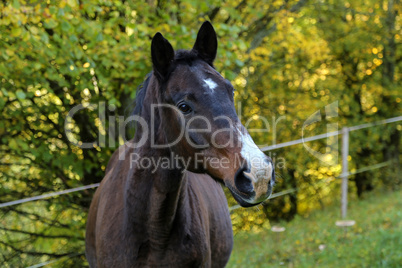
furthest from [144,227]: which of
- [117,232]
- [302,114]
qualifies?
[302,114]

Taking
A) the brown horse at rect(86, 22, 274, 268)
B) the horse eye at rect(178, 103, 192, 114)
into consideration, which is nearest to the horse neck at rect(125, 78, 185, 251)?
the brown horse at rect(86, 22, 274, 268)

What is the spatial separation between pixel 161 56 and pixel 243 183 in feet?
2.98

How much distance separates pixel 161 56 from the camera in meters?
2.45

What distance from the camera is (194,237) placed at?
2.60 metres

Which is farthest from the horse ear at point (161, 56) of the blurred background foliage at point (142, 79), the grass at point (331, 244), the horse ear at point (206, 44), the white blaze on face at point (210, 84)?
the grass at point (331, 244)

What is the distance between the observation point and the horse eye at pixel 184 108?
2297mm

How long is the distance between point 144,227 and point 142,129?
0.59m

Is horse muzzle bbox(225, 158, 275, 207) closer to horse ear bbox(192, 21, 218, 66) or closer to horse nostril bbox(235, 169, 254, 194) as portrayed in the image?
horse nostril bbox(235, 169, 254, 194)

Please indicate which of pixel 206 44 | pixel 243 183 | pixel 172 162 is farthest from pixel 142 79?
pixel 243 183

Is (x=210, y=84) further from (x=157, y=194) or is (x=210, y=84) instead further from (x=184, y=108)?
(x=157, y=194)

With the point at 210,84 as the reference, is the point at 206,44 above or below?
above

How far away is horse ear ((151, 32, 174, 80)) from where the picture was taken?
241cm

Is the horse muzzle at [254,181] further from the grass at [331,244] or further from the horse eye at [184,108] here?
the grass at [331,244]

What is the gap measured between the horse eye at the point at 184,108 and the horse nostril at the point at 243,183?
0.48m
